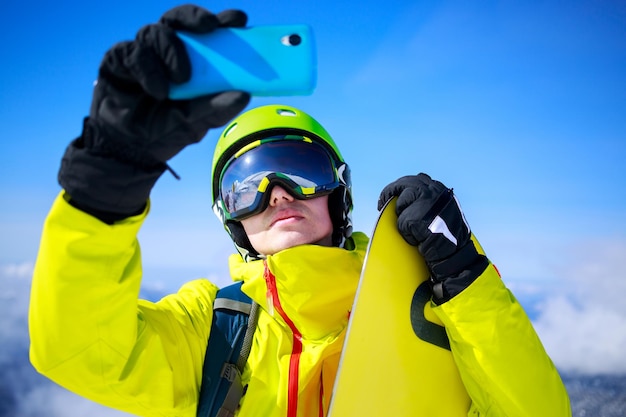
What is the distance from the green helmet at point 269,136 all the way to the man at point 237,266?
1 cm

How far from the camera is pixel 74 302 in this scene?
4.71 feet

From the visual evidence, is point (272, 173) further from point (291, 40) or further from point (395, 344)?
point (291, 40)

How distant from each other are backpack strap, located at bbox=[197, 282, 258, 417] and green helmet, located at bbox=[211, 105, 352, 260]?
0.60 meters

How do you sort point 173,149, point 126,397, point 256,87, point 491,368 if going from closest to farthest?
point 256,87
point 173,149
point 126,397
point 491,368

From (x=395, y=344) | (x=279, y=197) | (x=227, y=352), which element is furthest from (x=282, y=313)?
(x=279, y=197)

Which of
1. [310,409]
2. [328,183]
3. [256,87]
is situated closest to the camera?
[256,87]

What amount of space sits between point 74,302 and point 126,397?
54cm

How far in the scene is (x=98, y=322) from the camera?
1.51 meters

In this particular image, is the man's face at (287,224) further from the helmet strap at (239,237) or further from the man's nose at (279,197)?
the helmet strap at (239,237)

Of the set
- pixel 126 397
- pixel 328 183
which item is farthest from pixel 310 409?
pixel 328 183

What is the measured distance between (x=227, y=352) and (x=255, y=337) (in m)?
0.16

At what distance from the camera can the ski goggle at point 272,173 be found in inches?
106

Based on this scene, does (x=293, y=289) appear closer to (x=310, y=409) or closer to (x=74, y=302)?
(x=310, y=409)

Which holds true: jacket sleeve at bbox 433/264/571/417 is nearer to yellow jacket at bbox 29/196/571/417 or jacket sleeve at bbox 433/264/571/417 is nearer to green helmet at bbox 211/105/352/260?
yellow jacket at bbox 29/196/571/417
